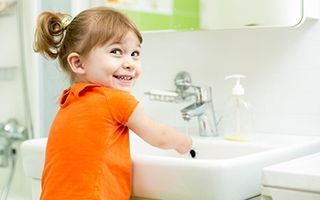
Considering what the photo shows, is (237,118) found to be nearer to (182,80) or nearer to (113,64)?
(182,80)

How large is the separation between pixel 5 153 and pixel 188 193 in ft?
3.14

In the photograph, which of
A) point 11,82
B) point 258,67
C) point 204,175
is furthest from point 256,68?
point 11,82

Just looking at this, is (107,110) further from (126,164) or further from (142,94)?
(142,94)

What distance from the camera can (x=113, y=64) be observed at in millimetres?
1227

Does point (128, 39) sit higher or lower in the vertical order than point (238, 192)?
higher

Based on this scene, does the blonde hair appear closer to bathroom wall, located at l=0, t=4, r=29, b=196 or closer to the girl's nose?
the girl's nose

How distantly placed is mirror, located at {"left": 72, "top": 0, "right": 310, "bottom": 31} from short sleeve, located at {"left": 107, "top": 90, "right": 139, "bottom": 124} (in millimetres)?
481

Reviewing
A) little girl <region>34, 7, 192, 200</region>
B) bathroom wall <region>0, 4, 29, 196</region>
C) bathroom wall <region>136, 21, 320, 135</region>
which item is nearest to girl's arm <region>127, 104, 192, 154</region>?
little girl <region>34, 7, 192, 200</region>

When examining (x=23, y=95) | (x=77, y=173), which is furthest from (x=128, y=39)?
(x=23, y=95)

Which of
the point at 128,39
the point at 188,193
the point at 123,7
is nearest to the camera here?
the point at 188,193

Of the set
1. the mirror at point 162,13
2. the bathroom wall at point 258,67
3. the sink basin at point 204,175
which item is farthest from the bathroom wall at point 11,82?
the sink basin at point 204,175

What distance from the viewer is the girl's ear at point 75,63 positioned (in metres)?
1.25

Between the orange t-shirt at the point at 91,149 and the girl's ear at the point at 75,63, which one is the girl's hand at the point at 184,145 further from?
the girl's ear at the point at 75,63

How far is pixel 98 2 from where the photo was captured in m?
1.85
